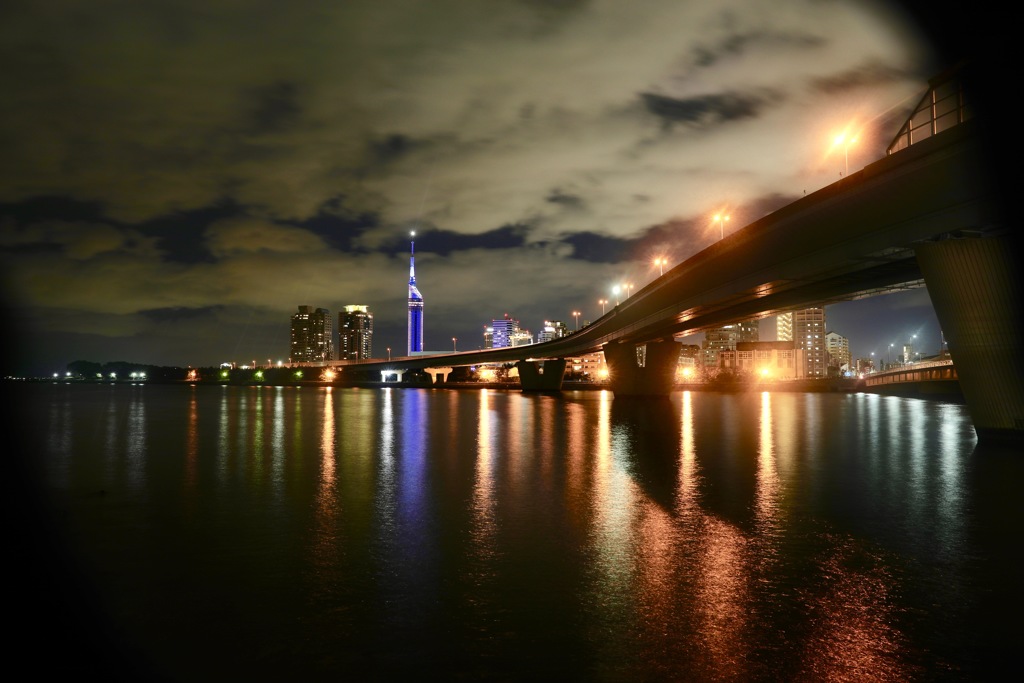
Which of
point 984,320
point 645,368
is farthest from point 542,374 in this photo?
point 984,320

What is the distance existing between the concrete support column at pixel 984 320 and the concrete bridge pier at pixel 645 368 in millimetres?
54606

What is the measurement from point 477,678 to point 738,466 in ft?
59.3

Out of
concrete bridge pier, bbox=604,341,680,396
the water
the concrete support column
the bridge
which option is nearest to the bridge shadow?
the water

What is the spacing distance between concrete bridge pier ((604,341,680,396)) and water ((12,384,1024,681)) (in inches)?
2432

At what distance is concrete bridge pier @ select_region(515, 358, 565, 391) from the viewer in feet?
396

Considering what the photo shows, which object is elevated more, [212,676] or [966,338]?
[966,338]

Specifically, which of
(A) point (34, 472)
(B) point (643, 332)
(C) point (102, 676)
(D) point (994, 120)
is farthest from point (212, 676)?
(B) point (643, 332)

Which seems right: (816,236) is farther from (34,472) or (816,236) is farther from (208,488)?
(34,472)

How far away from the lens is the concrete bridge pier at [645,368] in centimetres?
8525

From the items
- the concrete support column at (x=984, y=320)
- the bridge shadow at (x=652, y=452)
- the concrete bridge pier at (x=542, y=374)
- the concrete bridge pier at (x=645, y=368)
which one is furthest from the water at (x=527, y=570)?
the concrete bridge pier at (x=542, y=374)

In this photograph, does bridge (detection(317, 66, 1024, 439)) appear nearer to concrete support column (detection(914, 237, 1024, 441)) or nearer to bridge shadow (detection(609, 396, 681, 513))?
concrete support column (detection(914, 237, 1024, 441))

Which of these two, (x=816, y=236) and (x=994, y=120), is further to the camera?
(x=816, y=236)

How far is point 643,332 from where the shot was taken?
75.1m

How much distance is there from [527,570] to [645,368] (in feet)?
258
